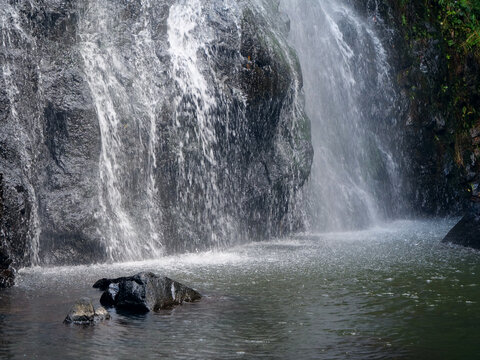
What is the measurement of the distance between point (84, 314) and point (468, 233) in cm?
969

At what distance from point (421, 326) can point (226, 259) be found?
5.89 metres

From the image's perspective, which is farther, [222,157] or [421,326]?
[222,157]

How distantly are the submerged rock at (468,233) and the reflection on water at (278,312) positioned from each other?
4.08ft

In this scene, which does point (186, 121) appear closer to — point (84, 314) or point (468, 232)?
point (468, 232)

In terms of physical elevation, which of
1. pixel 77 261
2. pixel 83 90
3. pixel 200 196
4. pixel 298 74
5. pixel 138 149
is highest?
pixel 298 74

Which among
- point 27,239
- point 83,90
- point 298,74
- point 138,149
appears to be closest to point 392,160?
point 298,74

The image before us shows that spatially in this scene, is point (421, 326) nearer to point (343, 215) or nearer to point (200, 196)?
point (200, 196)

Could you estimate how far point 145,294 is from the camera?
8.03 metres

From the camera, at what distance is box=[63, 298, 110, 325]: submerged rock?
23.7ft

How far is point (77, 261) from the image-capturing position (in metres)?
12.1

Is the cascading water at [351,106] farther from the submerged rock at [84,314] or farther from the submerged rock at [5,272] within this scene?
the submerged rock at [84,314]

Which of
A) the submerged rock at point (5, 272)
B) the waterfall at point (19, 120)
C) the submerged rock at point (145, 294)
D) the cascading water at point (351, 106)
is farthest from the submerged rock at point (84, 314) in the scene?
the cascading water at point (351, 106)

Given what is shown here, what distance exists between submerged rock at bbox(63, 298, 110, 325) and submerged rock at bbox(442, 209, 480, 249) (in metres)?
9.24

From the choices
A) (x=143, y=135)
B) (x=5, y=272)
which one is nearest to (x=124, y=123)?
(x=143, y=135)
